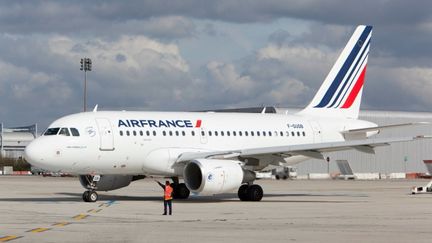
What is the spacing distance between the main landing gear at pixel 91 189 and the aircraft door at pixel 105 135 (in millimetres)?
1723

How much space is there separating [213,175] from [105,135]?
497cm

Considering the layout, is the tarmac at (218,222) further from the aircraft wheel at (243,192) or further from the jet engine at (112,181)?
the jet engine at (112,181)

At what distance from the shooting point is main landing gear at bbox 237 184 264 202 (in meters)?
39.2

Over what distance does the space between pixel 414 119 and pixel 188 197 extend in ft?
186

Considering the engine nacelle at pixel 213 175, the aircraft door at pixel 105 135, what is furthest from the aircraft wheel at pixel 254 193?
the aircraft door at pixel 105 135

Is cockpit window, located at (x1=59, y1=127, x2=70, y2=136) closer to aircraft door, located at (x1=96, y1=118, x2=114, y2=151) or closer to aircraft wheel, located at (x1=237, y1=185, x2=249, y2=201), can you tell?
aircraft door, located at (x1=96, y1=118, x2=114, y2=151)

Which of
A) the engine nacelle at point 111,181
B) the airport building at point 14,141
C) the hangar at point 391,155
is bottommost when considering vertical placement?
the engine nacelle at point 111,181

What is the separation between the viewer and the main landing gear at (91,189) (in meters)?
37.1

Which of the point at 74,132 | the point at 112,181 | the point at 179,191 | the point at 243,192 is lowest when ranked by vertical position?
the point at 243,192

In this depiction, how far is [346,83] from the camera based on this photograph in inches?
1895

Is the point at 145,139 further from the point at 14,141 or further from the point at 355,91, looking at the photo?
the point at 14,141

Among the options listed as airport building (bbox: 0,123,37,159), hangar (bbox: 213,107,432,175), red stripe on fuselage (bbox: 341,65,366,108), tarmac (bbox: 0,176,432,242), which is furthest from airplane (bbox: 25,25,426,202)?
airport building (bbox: 0,123,37,159)

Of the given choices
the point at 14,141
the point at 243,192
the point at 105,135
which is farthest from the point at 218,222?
the point at 14,141

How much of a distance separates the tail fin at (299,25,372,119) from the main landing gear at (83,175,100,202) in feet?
45.8
